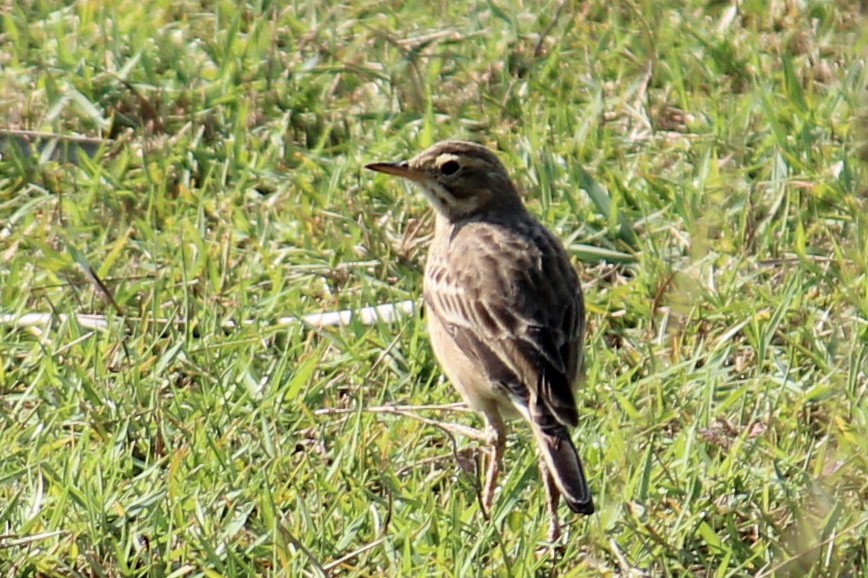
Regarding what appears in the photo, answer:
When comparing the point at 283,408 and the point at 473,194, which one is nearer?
the point at 283,408

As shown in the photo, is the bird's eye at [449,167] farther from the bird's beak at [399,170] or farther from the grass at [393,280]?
the grass at [393,280]

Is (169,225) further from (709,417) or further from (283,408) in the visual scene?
(709,417)

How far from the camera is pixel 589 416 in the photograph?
711cm

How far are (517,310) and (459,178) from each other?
1.22 m

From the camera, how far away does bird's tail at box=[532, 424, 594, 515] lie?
5676 millimetres

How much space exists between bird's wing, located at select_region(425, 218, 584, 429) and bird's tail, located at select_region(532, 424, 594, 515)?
51mm

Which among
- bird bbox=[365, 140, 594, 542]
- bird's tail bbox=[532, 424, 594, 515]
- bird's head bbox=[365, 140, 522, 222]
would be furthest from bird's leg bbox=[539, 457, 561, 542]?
bird's head bbox=[365, 140, 522, 222]

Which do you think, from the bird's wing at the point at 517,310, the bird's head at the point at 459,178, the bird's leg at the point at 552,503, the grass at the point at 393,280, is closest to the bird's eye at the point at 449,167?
the bird's head at the point at 459,178

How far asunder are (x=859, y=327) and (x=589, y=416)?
1289 mm

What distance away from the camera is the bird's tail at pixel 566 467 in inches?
223

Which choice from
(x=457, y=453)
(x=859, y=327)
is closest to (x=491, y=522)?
(x=457, y=453)

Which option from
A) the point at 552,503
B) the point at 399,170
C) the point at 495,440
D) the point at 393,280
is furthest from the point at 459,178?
the point at 552,503

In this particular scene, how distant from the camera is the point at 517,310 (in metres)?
6.70

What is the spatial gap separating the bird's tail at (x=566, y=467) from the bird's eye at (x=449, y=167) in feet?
6.27
